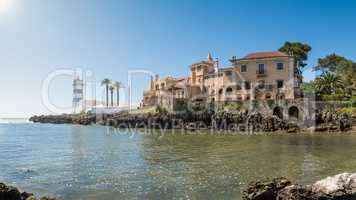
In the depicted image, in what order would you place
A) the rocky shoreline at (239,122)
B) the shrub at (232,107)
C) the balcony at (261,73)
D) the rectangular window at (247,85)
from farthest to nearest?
the rectangular window at (247,85), the balcony at (261,73), the shrub at (232,107), the rocky shoreline at (239,122)

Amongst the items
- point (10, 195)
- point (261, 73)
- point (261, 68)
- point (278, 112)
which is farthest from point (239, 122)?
point (10, 195)

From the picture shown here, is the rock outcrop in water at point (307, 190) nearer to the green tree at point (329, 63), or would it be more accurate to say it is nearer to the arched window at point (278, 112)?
the arched window at point (278, 112)

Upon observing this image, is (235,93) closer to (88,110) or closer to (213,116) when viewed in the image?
(213,116)

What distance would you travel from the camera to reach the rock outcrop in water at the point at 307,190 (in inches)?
402

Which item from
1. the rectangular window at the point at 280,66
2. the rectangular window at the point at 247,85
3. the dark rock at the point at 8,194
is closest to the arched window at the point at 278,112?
the rectangular window at the point at 247,85

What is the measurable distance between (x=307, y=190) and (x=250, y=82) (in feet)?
171

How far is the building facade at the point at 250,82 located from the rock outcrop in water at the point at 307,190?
46.5 m

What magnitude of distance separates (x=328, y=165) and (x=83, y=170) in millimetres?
15084

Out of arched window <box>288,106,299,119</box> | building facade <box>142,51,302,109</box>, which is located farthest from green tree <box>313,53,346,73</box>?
arched window <box>288,106,299,119</box>

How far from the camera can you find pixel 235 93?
199 feet

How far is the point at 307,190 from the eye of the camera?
35.2 ft

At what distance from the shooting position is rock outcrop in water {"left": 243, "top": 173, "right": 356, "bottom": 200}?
1021cm

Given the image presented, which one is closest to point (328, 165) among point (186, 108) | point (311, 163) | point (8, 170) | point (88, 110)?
point (311, 163)

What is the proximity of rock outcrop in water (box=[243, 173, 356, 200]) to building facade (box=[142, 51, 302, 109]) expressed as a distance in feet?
153
